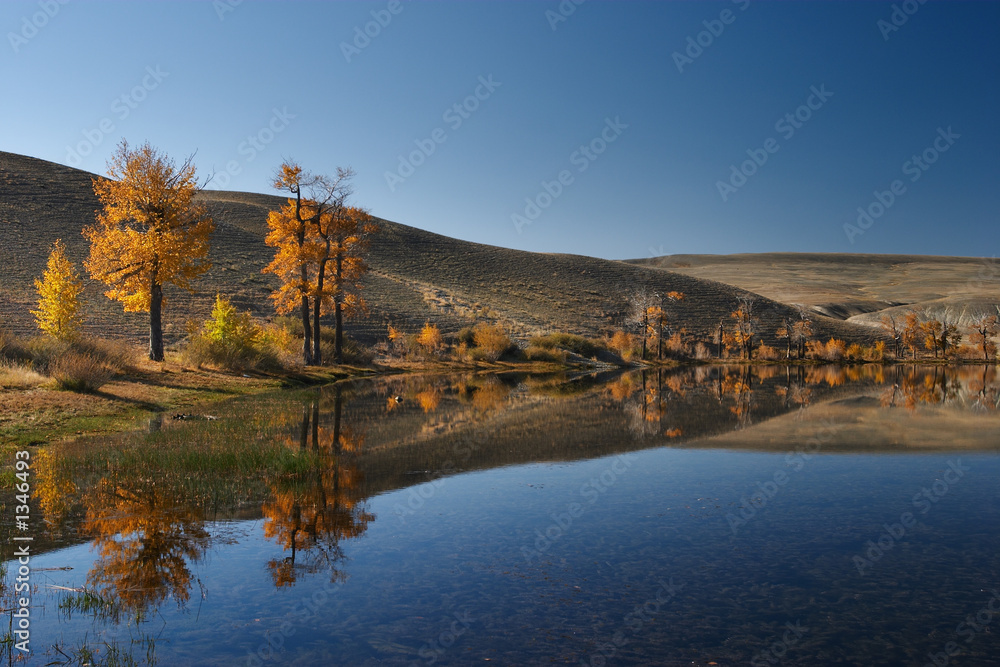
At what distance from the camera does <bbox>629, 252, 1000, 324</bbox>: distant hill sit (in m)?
118

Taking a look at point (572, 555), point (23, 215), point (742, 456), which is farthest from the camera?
point (23, 215)

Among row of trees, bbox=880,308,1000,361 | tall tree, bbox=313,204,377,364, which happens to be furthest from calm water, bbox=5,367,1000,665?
row of trees, bbox=880,308,1000,361

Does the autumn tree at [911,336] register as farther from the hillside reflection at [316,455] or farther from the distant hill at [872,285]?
the hillside reflection at [316,455]

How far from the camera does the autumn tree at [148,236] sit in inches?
1072

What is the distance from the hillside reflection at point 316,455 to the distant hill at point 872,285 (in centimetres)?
10056

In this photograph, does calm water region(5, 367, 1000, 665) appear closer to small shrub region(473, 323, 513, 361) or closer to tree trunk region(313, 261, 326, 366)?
tree trunk region(313, 261, 326, 366)

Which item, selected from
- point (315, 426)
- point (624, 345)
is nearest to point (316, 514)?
point (315, 426)

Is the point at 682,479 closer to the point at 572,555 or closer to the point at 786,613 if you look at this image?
the point at 572,555

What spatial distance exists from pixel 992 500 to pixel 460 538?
9255 millimetres

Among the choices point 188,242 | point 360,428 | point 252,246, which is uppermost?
point 252,246

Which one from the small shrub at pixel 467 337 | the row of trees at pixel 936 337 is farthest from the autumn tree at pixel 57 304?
the row of trees at pixel 936 337

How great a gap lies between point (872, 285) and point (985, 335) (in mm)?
91077

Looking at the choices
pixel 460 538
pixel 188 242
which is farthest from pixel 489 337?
pixel 460 538

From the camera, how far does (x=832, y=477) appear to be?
13.4 metres
